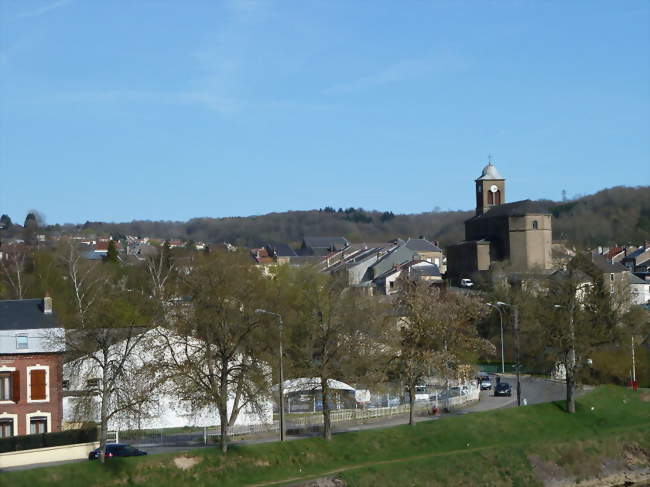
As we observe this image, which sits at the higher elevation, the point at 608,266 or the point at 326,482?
the point at 608,266

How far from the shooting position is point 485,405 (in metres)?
58.5

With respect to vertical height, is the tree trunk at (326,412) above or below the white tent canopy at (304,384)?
below

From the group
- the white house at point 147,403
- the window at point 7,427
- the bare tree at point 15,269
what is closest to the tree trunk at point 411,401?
the white house at point 147,403

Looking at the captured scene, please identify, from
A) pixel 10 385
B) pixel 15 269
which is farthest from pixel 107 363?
pixel 15 269

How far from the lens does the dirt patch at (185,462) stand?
3772cm

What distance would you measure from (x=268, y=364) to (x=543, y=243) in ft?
241

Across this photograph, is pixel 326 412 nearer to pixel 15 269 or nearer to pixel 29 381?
pixel 29 381

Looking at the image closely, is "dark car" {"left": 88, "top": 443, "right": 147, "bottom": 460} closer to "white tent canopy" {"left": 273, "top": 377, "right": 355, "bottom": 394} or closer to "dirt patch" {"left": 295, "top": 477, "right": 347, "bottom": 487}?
"dirt patch" {"left": 295, "top": 477, "right": 347, "bottom": 487}

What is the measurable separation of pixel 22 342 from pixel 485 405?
2576 centimetres

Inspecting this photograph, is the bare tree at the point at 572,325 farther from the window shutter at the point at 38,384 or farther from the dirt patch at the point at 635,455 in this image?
the window shutter at the point at 38,384

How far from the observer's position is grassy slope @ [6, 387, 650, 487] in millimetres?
36500

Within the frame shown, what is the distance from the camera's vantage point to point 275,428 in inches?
1954

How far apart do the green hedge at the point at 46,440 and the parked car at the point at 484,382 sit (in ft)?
107

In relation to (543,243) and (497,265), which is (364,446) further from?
(543,243)
